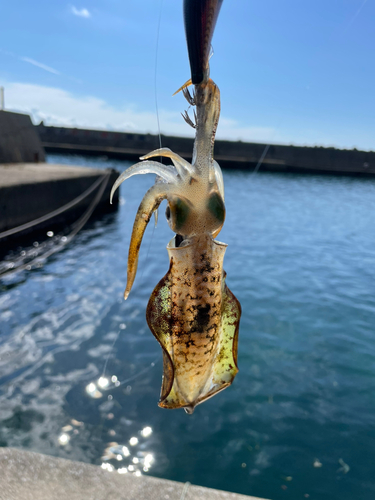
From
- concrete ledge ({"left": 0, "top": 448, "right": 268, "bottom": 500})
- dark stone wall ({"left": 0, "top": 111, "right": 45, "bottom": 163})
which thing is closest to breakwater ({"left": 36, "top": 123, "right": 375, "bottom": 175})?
dark stone wall ({"left": 0, "top": 111, "right": 45, "bottom": 163})

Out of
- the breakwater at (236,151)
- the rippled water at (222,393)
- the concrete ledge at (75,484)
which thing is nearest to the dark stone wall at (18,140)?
the rippled water at (222,393)

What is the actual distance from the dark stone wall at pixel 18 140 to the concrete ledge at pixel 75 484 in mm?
18605

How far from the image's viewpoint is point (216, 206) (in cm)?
93

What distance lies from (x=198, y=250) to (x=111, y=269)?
12.8m

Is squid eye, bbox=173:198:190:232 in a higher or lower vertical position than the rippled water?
higher

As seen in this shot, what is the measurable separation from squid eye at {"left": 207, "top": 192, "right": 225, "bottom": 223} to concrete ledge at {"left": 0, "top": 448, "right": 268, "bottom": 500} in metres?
3.01

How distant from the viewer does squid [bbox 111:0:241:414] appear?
0.90 m

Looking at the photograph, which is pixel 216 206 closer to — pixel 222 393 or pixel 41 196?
pixel 222 393

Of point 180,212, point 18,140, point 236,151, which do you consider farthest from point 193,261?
point 236,151

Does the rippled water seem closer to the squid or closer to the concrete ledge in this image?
the concrete ledge

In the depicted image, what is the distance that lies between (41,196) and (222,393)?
11784 millimetres

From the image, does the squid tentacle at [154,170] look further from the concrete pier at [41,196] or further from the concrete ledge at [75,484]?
the concrete pier at [41,196]

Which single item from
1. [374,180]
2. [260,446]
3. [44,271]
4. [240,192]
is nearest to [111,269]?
[44,271]

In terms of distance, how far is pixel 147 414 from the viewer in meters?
6.61
